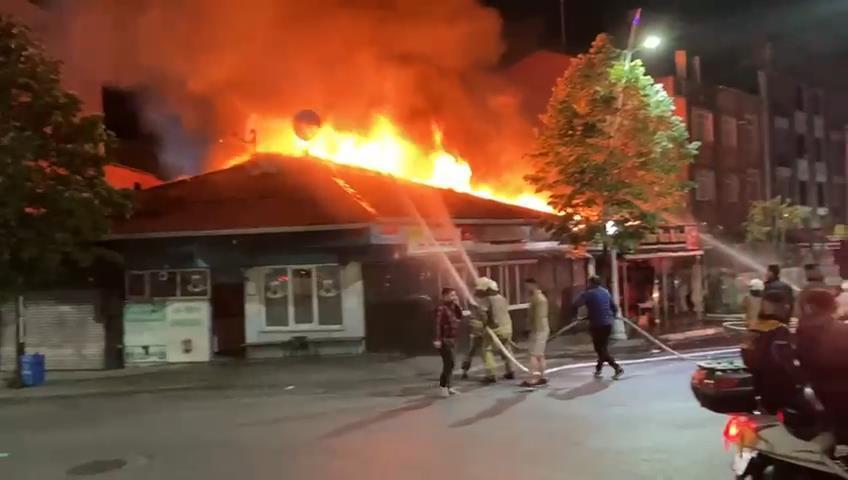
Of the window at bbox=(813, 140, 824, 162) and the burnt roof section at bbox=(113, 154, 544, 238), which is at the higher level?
the window at bbox=(813, 140, 824, 162)

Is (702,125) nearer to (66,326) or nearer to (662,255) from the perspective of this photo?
(662,255)

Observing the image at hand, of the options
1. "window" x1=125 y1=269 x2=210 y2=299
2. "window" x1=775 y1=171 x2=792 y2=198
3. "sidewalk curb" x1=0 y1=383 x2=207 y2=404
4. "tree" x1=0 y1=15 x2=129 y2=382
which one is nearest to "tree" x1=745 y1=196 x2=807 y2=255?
"window" x1=775 y1=171 x2=792 y2=198

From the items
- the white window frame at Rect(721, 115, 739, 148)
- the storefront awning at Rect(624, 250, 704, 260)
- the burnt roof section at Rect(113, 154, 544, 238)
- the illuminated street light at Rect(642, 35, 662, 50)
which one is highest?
the white window frame at Rect(721, 115, 739, 148)

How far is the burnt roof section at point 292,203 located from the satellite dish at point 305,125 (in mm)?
1703

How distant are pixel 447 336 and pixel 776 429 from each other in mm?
7280

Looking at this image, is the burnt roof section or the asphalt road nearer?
the asphalt road

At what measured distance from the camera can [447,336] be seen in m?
12.0

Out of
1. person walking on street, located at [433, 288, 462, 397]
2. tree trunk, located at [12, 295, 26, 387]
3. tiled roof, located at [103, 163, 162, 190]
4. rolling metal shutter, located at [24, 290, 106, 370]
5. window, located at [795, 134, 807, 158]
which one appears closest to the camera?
person walking on street, located at [433, 288, 462, 397]

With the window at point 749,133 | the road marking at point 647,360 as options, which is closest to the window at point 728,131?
the window at point 749,133

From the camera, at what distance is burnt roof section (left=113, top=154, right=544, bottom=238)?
55.1ft

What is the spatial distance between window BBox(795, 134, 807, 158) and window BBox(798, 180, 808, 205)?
1.40m

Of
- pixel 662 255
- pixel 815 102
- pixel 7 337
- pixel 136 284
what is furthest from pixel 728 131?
pixel 7 337

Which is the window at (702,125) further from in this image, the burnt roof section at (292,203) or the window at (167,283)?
the window at (167,283)

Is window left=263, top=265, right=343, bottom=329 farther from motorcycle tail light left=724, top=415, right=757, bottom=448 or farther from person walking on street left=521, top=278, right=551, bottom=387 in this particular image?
motorcycle tail light left=724, top=415, right=757, bottom=448
